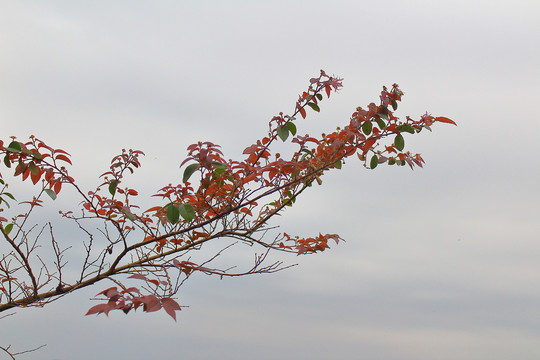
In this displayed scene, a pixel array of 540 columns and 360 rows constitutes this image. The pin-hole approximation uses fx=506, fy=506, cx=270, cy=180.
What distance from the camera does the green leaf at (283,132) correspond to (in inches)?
121

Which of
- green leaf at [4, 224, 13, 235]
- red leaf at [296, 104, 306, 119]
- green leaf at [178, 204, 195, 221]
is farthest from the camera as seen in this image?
green leaf at [4, 224, 13, 235]

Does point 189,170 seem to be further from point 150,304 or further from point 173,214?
point 150,304

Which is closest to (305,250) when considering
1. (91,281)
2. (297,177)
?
(297,177)

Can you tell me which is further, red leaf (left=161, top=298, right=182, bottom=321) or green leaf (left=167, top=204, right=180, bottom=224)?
green leaf (left=167, top=204, right=180, bottom=224)

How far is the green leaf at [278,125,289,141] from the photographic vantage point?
3074 mm

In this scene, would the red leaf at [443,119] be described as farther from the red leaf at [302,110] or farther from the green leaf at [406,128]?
the red leaf at [302,110]

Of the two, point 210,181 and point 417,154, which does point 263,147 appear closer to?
point 210,181

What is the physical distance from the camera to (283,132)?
309 cm

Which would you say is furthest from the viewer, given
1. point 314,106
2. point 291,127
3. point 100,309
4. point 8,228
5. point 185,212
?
point 8,228

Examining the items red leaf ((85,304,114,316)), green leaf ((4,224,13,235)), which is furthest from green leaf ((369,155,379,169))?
green leaf ((4,224,13,235))

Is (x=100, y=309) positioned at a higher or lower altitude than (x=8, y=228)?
lower

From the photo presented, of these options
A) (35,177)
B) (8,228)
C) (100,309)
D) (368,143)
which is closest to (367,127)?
(368,143)

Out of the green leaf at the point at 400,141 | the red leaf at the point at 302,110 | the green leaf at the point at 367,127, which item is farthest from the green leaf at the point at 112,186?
the green leaf at the point at 400,141

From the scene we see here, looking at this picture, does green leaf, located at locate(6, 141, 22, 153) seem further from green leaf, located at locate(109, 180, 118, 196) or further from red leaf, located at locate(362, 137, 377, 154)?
red leaf, located at locate(362, 137, 377, 154)
